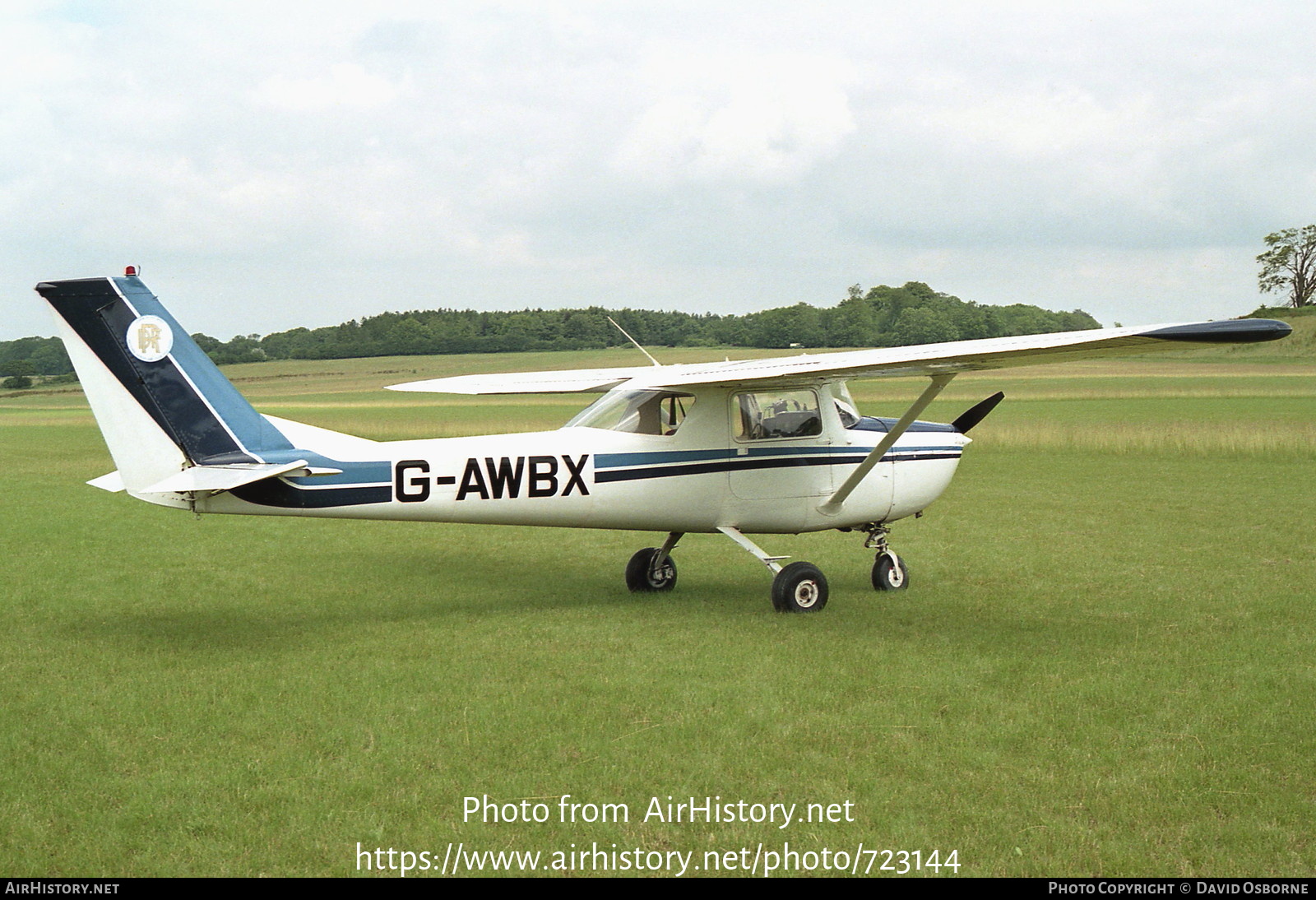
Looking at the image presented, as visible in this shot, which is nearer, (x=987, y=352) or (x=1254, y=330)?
(x=1254, y=330)

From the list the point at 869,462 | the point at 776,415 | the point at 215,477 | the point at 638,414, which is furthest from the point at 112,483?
the point at 869,462

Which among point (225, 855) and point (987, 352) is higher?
point (987, 352)

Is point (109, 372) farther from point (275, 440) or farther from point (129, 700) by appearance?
point (129, 700)

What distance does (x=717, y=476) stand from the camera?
9.30 meters

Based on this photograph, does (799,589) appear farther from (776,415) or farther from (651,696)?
(651,696)

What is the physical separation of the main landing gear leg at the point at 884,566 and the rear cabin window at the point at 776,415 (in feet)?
3.92

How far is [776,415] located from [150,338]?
16.4ft


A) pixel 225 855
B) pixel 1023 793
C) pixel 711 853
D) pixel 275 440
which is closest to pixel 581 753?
pixel 711 853

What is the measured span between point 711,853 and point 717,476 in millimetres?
5039

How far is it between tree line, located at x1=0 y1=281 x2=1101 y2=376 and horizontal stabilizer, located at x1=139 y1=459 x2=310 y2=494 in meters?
33.1

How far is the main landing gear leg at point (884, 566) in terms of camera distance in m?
10.0

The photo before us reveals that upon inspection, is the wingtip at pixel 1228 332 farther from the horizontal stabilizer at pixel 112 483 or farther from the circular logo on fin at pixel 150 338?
the horizontal stabilizer at pixel 112 483

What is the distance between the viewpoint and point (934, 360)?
7.88m

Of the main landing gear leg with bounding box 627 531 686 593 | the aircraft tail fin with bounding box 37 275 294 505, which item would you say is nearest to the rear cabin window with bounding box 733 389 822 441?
the main landing gear leg with bounding box 627 531 686 593
